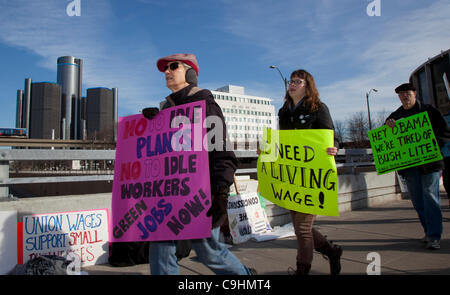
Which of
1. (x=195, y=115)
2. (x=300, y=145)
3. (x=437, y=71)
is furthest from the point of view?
(x=437, y=71)

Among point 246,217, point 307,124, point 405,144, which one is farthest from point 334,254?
point 405,144

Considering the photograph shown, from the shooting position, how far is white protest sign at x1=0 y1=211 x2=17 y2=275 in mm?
3248

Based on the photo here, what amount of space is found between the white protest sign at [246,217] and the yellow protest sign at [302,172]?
5.28ft

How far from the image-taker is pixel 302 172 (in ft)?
10.1

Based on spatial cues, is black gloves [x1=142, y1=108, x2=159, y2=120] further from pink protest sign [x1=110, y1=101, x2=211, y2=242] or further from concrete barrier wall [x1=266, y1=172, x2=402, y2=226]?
concrete barrier wall [x1=266, y1=172, x2=402, y2=226]

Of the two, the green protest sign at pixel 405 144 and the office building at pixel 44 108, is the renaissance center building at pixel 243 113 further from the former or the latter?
the green protest sign at pixel 405 144

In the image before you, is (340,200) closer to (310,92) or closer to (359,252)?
(359,252)

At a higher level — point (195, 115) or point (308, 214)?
point (195, 115)

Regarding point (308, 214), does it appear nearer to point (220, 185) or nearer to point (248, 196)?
point (220, 185)

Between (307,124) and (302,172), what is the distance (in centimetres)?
50

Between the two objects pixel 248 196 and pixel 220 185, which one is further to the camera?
pixel 248 196
